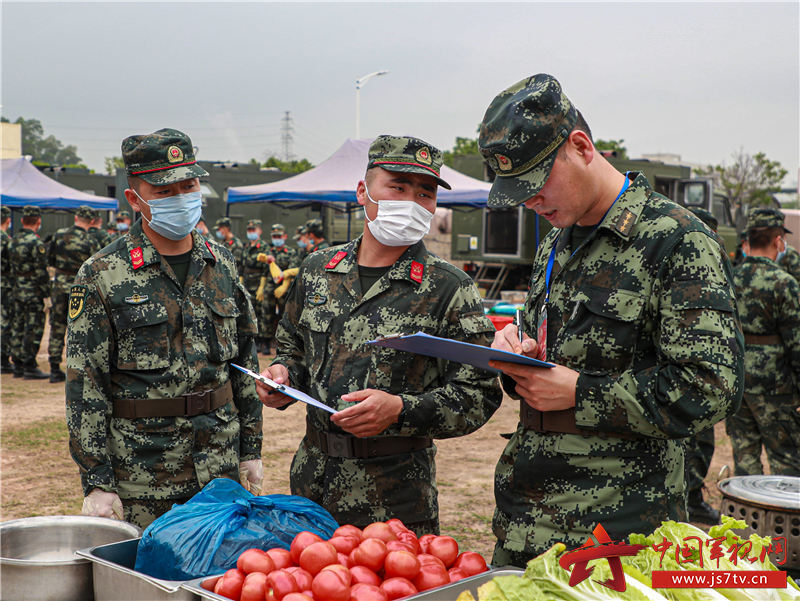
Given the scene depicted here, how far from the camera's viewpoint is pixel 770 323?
5605 mm

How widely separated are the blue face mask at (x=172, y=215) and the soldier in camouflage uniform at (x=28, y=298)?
29.8 feet

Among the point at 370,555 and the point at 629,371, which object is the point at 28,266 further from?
the point at 629,371

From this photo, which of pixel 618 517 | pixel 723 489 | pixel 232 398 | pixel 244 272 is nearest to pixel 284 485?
pixel 232 398

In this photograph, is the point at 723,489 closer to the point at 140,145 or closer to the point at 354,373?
the point at 354,373

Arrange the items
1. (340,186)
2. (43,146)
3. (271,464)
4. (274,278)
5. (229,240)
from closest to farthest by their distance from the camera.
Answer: (271,464) < (274,278) < (340,186) < (229,240) < (43,146)

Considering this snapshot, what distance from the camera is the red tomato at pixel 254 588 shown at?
5.55 ft

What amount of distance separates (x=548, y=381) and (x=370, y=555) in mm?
632

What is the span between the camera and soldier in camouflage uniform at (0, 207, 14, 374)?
11766mm

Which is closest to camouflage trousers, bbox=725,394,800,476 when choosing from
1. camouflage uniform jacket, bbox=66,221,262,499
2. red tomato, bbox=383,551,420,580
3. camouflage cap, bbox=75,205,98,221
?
camouflage uniform jacket, bbox=66,221,262,499

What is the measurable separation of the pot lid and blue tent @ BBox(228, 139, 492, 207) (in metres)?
9.15

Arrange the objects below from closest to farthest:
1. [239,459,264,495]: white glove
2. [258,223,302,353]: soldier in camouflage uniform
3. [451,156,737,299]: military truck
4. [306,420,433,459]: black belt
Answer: [306,420,433,459]: black belt < [239,459,264,495]: white glove < [258,223,302,353]: soldier in camouflage uniform < [451,156,737,299]: military truck

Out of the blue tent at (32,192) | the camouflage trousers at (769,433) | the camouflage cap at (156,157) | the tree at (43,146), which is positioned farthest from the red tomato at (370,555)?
the tree at (43,146)

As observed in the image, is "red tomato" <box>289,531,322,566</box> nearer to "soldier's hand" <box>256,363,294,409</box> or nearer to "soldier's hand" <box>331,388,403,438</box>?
"soldier's hand" <box>331,388,403,438</box>

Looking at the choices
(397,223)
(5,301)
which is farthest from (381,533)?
(5,301)
